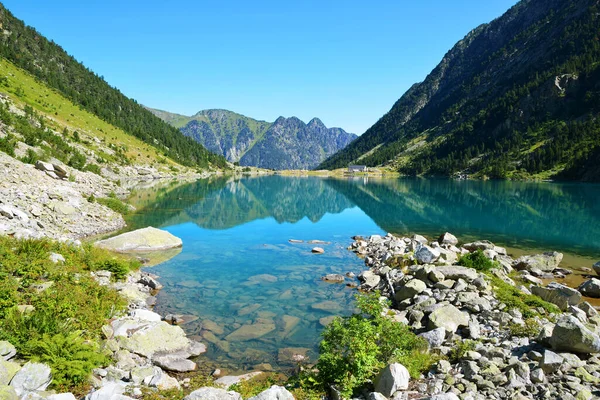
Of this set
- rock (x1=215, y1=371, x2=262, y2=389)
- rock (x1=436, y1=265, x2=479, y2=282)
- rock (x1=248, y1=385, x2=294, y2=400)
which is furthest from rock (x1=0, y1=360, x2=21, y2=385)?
rock (x1=436, y1=265, x2=479, y2=282)

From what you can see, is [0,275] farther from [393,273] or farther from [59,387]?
[393,273]

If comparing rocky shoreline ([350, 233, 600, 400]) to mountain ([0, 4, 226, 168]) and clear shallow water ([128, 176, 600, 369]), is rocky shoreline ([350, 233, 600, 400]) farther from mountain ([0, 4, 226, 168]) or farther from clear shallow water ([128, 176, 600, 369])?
mountain ([0, 4, 226, 168])

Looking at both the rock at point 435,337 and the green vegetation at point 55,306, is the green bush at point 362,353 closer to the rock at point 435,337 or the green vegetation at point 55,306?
the rock at point 435,337

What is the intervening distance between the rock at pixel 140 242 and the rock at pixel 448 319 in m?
22.3

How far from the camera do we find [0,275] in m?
12.4

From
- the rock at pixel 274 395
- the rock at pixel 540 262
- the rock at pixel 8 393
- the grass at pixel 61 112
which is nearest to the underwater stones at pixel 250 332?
the rock at pixel 274 395

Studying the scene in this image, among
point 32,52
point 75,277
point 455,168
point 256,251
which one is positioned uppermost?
point 32,52

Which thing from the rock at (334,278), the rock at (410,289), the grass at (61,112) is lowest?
the rock at (334,278)

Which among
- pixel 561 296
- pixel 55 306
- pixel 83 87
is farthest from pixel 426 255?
pixel 83 87

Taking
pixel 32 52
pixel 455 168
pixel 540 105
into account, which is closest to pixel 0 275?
pixel 32 52

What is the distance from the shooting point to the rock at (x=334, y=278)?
22734mm

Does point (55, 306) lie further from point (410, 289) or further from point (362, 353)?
point (410, 289)

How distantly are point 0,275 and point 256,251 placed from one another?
64.9 feet

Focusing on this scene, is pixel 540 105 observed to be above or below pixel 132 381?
above
